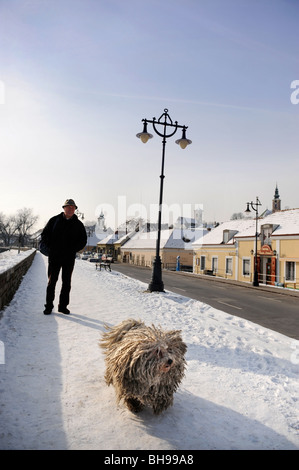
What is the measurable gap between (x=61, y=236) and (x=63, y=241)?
3.9 inches

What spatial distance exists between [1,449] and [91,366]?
4.66 feet

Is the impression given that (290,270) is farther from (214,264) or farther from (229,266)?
(214,264)

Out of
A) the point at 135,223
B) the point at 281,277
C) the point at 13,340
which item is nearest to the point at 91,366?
the point at 13,340

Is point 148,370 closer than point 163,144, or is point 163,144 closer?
point 148,370

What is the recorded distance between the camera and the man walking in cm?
528

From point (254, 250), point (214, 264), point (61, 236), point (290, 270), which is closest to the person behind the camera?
point (61, 236)

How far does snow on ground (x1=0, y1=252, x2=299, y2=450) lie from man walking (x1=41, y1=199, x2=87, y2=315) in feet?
2.73

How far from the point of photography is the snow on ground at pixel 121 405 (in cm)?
211

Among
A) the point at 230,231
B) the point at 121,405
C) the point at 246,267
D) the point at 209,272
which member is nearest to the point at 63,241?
the point at 121,405

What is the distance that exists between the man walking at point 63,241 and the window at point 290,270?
2025 centimetres

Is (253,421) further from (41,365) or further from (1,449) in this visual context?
(41,365)

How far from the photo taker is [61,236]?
5309mm

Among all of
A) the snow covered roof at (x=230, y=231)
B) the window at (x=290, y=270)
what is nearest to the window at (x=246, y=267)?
the snow covered roof at (x=230, y=231)
